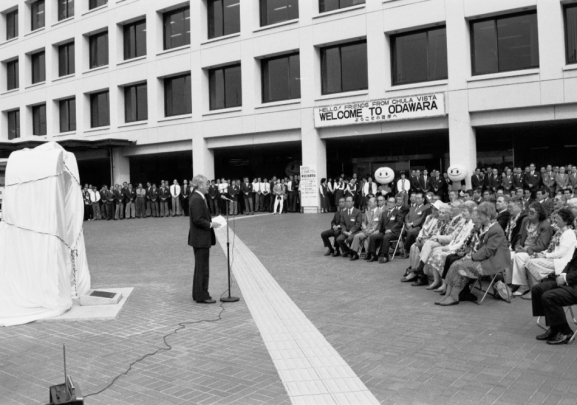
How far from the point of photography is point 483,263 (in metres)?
8.08

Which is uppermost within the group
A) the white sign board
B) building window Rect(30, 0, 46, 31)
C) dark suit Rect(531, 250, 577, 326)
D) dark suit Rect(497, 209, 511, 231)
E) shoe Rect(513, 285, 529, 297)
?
building window Rect(30, 0, 46, 31)

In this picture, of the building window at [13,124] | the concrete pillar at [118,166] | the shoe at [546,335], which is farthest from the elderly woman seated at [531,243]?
the building window at [13,124]

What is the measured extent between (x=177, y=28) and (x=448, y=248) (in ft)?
91.6

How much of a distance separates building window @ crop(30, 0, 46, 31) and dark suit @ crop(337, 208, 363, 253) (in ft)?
118

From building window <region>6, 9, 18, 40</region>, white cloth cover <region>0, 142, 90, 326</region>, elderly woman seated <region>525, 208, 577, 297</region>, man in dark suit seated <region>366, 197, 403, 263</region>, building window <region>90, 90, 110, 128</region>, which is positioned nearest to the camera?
elderly woman seated <region>525, 208, 577, 297</region>

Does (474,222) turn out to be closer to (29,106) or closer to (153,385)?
(153,385)

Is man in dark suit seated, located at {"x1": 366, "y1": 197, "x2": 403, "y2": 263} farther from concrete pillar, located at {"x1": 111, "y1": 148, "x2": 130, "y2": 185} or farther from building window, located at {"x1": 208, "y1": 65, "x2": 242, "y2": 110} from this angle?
concrete pillar, located at {"x1": 111, "y1": 148, "x2": 130, "y2": 185}

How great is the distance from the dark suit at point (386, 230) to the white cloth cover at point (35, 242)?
6.48 metres

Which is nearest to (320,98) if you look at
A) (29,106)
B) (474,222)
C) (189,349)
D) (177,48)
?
(177,48)

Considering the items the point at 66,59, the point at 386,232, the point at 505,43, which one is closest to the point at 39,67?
the point at 66,59

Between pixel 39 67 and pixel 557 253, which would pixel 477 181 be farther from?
pixel 39 67

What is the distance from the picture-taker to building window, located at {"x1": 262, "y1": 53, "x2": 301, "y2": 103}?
2877 cm

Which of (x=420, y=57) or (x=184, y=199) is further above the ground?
(x=420, y=57)

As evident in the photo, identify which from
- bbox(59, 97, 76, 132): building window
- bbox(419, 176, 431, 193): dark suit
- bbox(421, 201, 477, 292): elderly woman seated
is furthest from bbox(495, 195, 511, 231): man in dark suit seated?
bbox(59, 97, 76, 132): building window
